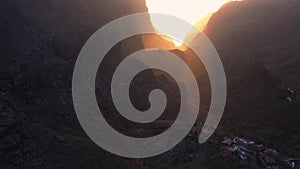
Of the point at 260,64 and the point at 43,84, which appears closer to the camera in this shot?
the point at 43,84

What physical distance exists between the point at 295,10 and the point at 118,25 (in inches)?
3168

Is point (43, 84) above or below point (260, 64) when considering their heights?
below

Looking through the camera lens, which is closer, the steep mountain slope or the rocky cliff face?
the rocky cliff face

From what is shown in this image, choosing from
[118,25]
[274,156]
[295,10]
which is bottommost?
[118,25]

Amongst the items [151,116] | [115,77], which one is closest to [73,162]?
[151,116]

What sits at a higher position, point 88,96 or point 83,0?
point 83,0

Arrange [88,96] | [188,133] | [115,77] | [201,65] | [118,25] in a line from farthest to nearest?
[201,65] → [118,25] → [115,77] → [88,96] → [188,133]

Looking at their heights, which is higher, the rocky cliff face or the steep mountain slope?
the steep mountain slope

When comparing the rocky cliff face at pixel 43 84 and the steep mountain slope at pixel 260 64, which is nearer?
the rocky cliff face at pixel 43 84

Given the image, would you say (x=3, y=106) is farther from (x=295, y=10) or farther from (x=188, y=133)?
(x=295, y=10)

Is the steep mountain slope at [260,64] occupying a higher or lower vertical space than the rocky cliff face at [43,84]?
higher

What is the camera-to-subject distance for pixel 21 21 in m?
57.2

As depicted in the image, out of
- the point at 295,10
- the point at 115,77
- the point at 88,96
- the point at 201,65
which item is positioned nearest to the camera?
the point at 88,96

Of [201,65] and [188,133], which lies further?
[201,65]
